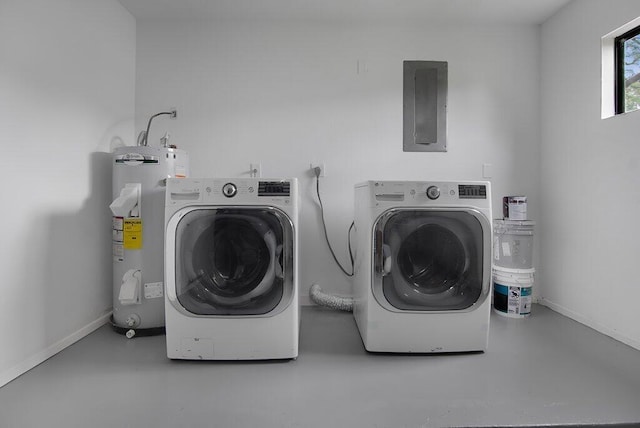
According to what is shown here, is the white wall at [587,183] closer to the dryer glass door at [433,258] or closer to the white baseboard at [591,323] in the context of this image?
the white baseboard at [591,323]

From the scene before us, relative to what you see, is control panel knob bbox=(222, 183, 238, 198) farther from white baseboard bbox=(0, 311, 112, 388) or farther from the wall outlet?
white baseboard bbox=(0, 311, 112, 388)

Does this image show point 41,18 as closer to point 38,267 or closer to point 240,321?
point 38,267

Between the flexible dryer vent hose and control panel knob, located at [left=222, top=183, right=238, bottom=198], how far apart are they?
1.12m

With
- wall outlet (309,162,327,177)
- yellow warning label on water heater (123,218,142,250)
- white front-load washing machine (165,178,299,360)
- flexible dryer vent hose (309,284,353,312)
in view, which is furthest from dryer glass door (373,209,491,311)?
yellow warning label on water heater (123,218,142,250)

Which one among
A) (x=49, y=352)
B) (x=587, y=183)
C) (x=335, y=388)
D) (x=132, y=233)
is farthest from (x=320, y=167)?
(x=49, y=352)

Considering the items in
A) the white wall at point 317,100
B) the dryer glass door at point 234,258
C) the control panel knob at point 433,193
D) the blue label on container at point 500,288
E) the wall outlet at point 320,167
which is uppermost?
the white wall at point 317,100

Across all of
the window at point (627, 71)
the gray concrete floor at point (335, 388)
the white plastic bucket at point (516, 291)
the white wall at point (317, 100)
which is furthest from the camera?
the white wall at point (317, 100)

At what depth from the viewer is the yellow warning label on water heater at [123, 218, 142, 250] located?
188 cm

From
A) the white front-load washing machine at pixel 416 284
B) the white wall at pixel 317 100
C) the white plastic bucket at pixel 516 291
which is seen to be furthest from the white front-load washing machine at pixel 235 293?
the white plastic bucket at pixel 516 291

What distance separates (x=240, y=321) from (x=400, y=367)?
874 mm

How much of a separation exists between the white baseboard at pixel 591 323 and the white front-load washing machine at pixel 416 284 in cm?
94

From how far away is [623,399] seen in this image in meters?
1.28

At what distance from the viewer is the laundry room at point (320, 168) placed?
1396 mm

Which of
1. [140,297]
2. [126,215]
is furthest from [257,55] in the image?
[140,297]
